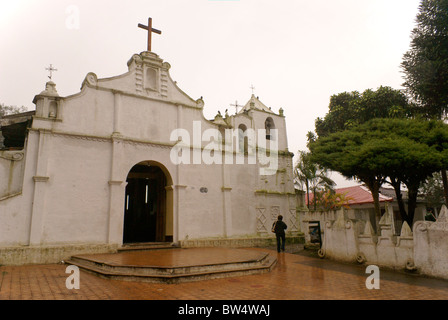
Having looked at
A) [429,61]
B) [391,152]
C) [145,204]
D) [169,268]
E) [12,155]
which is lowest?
[169,268]

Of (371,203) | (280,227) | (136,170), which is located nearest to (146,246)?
(136,170)

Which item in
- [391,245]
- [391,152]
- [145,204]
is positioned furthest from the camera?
[145,204]

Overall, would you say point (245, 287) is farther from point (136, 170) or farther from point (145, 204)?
point (145, 204)

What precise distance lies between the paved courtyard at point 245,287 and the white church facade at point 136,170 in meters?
2.99

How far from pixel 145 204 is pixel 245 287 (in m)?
13.0

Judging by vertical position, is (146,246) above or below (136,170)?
below

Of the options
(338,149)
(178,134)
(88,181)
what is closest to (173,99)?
(178,134)

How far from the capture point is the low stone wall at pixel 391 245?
852cm

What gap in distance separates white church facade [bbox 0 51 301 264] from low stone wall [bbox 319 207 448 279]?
6100 mm

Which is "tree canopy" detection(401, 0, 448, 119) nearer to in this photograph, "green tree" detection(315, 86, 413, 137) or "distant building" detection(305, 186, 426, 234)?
"green tree" detection(315, 86, 413, 137)

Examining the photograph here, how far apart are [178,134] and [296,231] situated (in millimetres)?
9855

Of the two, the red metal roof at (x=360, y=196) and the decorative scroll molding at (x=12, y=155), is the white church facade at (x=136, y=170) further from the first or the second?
the red metal roof at (x=360, y=196)

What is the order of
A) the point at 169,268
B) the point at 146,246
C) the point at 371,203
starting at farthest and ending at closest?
the point at 371,203
the point at 146,246
the point at 169,268

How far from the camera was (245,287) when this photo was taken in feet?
23.7
